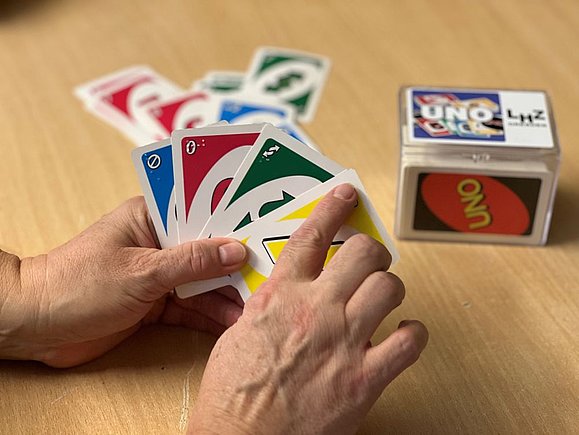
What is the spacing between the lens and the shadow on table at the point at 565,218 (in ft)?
3.62

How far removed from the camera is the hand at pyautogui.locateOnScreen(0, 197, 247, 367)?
882 mm

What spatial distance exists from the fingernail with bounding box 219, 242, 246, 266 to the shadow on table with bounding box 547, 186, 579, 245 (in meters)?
0.44

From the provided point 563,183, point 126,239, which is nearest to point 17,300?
point 126,239

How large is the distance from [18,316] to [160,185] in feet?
0.68

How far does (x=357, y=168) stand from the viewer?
1218 millimetres

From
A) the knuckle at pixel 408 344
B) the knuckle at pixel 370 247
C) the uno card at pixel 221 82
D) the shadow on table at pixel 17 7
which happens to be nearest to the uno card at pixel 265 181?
the knuckle at pixel 370 247

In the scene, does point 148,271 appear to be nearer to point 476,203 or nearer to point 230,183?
point 230,183

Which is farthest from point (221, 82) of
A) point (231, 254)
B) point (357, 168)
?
point (231, 254)

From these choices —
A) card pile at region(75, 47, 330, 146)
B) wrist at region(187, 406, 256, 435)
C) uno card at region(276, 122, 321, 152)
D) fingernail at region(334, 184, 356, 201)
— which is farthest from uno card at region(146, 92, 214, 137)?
→ wrist at region(187, 406, 256, 435)

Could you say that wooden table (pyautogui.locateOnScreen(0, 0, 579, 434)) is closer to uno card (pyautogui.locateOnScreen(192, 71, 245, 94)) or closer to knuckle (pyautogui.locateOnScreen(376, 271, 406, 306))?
uno card (pyautogui.locateOnScreen(192, 71, 245, 94))

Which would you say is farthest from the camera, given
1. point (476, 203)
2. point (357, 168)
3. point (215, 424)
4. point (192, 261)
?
point (357, 168)

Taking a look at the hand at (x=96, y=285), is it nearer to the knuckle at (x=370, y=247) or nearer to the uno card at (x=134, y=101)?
the knuckle at (x=370, y=247)

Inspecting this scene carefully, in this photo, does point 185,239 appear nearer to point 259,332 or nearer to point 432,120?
point 259,332

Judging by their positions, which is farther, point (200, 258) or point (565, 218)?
point (565, 218)
